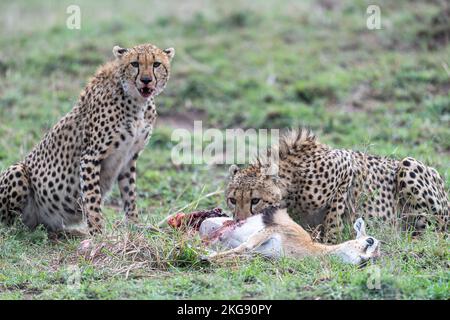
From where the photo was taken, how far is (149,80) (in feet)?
23.4

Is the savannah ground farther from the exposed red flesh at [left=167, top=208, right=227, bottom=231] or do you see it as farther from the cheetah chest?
the cheetah chest

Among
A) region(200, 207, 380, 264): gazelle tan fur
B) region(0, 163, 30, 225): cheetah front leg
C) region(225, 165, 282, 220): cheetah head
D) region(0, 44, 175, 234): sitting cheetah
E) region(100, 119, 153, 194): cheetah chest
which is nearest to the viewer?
region(200, 207, 380, 264): gazelle tan fur

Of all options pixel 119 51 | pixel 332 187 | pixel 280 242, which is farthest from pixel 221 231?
pixel 119 51

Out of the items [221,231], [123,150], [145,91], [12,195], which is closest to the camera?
[221,231]

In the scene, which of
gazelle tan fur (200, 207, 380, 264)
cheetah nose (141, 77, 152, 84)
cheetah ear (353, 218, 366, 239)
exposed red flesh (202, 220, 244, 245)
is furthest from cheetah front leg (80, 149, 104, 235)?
cheetah ear (353, 218, 366, 239)

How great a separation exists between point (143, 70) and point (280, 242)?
6.06 ft

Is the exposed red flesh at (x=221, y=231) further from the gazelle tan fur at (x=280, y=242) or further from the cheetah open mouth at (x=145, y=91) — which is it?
the cheetah open mouth at (x=145, y=91)

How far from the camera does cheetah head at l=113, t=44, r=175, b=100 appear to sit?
23.5 ft

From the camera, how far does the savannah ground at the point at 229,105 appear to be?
19.3ft

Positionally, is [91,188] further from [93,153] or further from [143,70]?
[143,70]

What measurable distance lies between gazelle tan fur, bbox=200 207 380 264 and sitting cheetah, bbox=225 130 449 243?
0.80 ft

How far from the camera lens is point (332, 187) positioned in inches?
285

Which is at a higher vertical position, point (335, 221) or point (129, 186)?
point (129, 186)
